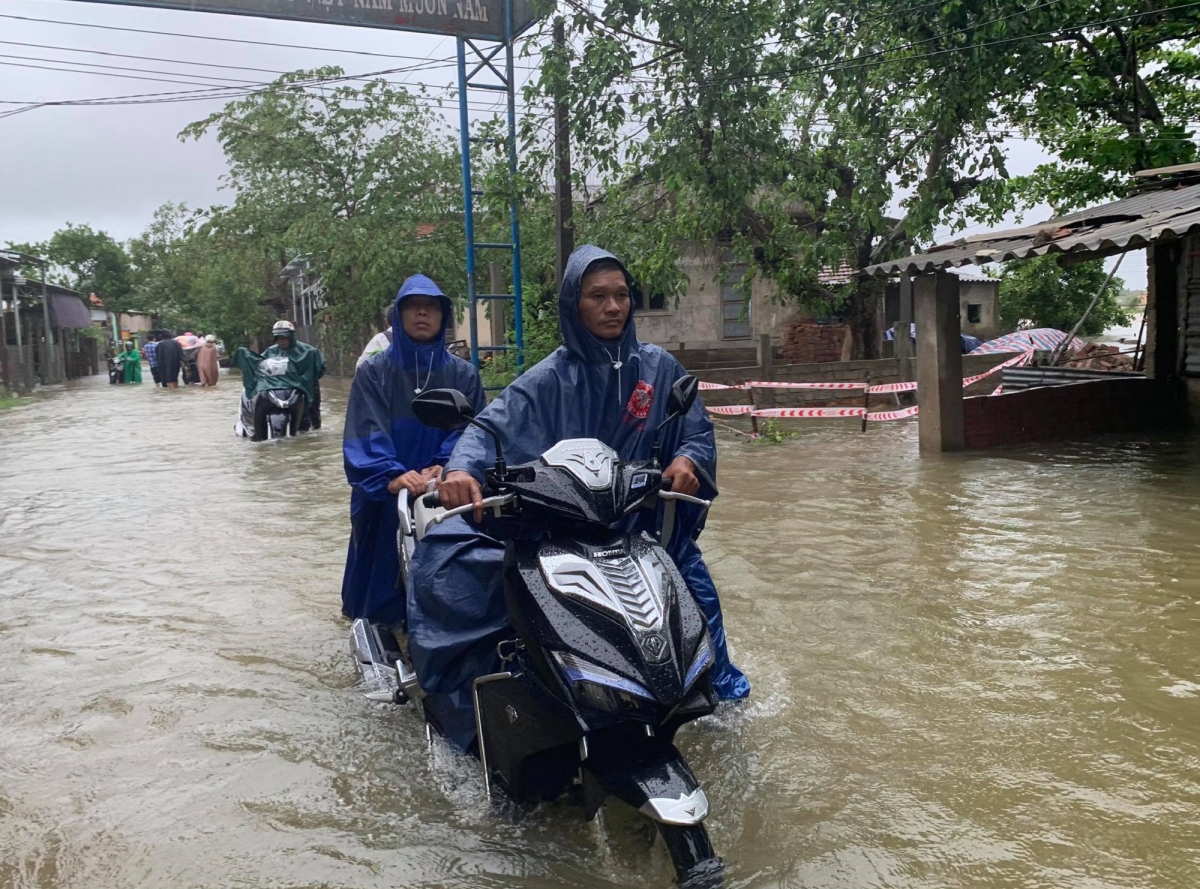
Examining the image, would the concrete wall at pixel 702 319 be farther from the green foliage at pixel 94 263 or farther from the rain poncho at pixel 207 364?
the green foliage at pixel 94 263

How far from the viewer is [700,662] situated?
2654mm

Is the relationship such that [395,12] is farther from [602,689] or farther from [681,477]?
[602,689]

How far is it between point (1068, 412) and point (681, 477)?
10.00m

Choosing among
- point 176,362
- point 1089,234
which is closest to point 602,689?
point 1089,234

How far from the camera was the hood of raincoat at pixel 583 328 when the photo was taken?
3303 millimetres

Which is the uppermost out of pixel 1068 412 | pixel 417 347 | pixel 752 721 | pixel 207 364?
pixel 207 364

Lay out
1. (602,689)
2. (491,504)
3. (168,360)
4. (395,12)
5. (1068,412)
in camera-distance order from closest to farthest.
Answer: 1. (602,689)
2. (491,504)
3. (1068,412)
4. (395,12)
5. (168,360)

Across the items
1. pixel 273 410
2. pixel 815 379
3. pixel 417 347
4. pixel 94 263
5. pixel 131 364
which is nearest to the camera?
pixel 417 347

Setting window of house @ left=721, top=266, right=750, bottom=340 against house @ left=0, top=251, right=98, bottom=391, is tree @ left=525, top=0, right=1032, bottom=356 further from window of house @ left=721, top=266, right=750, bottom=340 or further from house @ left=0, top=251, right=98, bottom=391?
house @ left=0, top=251, right=98, bottom=391

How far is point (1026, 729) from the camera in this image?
12.4ft

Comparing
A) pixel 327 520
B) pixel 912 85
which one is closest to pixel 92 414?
pixel 327 520

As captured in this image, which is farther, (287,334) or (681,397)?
(287,334)

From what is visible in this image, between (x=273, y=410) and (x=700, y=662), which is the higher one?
(x=273, y=410)

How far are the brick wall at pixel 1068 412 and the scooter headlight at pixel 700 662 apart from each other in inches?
359
